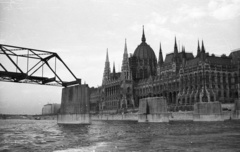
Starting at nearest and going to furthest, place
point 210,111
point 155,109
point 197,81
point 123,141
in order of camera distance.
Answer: point 123,141
point 155,109
point 210,111
point 197,81

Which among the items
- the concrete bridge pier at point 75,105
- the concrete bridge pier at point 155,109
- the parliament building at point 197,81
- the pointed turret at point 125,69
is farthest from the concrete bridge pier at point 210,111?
the pointed turret at point 125,69

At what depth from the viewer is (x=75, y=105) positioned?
57125 mm

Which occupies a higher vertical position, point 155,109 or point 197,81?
point 197,81

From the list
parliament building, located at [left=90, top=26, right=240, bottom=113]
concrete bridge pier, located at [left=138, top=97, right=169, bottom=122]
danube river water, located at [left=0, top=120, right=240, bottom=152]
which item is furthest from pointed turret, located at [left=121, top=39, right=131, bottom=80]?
danube river water, located at [left=0, top=120, right=240, bottom=152]

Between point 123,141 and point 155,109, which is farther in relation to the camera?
point 155,109

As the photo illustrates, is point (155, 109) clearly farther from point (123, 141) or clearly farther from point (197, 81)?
point (197, 81)

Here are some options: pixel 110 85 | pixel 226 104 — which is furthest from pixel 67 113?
pixel 110 85

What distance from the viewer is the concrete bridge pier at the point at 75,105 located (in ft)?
186

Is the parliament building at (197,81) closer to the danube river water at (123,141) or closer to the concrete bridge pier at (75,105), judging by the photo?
the concrete bridge pier at (75,105)

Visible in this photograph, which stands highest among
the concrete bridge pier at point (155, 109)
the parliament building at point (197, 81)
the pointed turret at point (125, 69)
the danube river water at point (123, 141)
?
the pointed turret at point (125, 69)

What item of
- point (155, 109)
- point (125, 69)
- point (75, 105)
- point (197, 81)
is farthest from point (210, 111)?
point (125, 69)

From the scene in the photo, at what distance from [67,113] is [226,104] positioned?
73.2 metres

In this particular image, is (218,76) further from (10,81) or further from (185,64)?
(10,81)

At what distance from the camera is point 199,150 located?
21922mm
